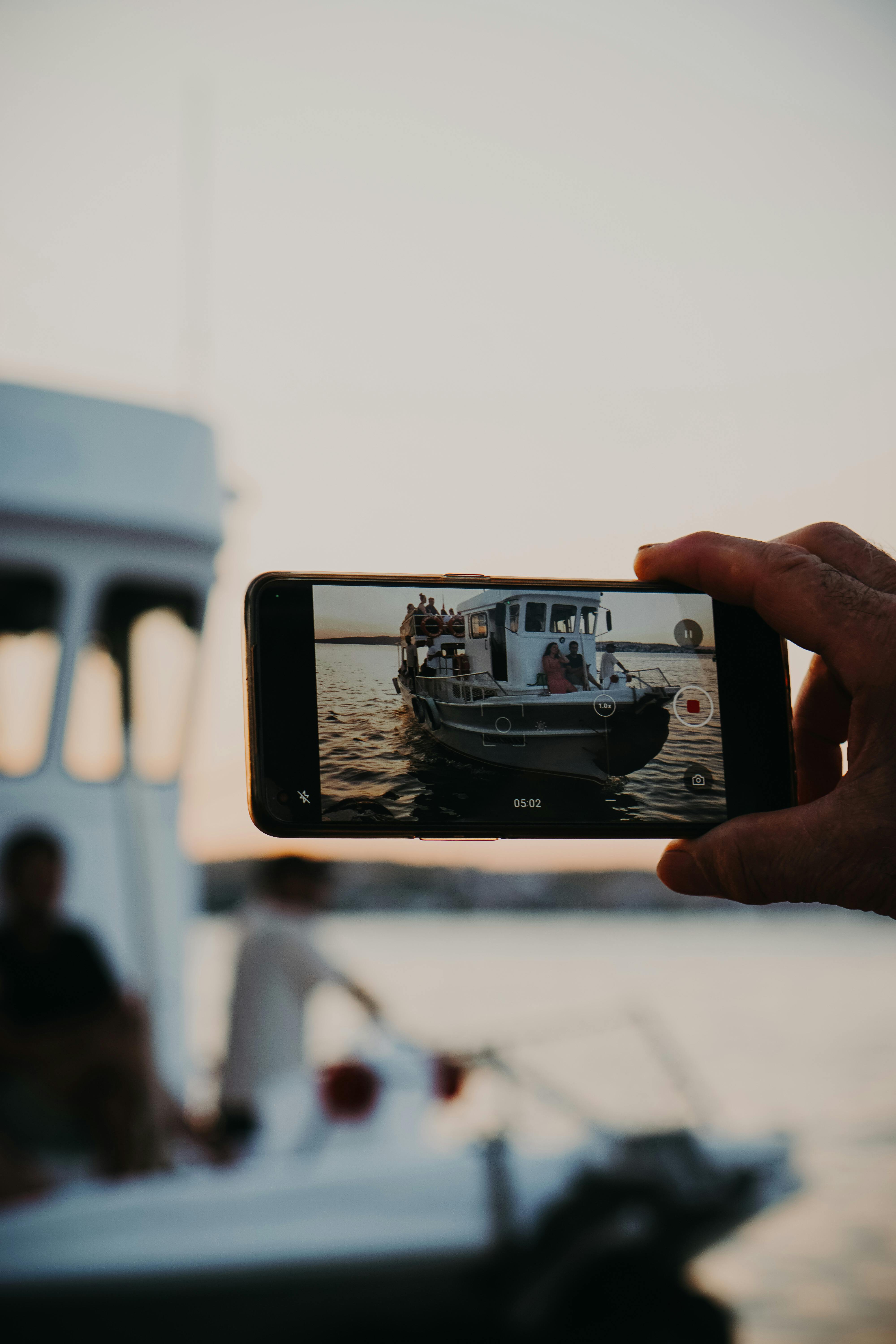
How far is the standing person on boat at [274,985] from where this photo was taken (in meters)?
3.64

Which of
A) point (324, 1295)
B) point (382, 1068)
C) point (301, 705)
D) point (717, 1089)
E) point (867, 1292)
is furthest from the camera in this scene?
point (717, 1089)

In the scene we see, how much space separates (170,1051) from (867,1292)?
9.87 meters

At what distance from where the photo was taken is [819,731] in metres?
1.25

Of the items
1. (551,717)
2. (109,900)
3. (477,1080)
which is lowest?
(477,1080)

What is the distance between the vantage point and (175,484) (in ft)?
13.3

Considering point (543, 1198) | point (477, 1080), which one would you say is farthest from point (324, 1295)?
point (477, 1080)

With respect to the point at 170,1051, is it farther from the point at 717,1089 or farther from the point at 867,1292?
the point at 717,1089

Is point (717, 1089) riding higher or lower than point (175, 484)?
lower

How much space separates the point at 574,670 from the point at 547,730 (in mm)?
76

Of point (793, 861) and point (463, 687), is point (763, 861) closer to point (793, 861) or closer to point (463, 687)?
point (793, 861)

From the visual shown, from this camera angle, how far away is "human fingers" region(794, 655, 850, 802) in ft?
4.04

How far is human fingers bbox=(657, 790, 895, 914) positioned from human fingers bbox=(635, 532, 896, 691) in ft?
0.48

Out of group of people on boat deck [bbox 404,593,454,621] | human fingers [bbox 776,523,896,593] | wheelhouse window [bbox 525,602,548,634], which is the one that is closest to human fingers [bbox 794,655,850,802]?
human fingers [bbox 776,523,896,593]

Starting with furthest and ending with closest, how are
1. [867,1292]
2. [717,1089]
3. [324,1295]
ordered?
[717,1089] < [867,1292] < [324,1295]
